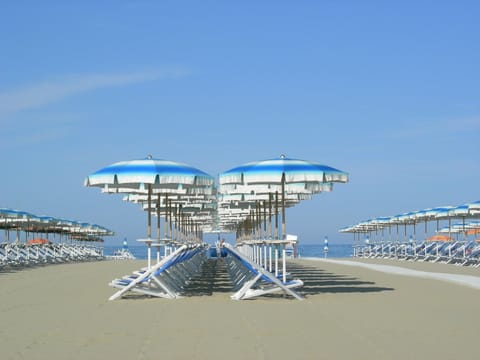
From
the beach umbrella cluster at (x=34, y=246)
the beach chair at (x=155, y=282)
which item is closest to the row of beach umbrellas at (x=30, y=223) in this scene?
the beach umbrella cluster at (x=34, y=246)

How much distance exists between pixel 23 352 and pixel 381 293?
657 cm

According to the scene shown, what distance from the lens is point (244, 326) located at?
7.14 m

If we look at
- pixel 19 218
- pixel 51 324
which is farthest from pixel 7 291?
pixel 19 218

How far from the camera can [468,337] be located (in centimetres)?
625

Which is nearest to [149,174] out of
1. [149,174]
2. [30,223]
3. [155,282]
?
[149,174]

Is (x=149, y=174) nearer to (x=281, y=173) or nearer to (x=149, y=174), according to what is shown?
(x=149, y=174)

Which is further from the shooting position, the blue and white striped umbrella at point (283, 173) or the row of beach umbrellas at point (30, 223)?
the row of beach umbrellas at point (30, 223)

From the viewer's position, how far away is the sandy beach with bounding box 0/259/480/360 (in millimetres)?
5625

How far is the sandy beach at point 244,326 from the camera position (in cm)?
562

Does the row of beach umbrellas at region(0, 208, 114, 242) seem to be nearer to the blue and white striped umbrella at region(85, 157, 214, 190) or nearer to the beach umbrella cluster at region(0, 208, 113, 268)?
the beach umbrella cluster at region(0, 208, 113, 268)

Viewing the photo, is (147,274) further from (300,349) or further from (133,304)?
(300,349)

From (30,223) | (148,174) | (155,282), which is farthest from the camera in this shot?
(30,223)

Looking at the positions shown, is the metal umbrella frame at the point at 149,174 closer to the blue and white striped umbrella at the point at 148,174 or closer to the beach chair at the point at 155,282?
the blue and white striped umbrella at the point at 148,174

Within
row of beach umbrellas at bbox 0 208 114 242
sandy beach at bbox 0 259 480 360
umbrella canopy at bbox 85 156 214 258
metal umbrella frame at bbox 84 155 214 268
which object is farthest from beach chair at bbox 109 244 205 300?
row of beach umbrellas at bbox 0 208 114 242
